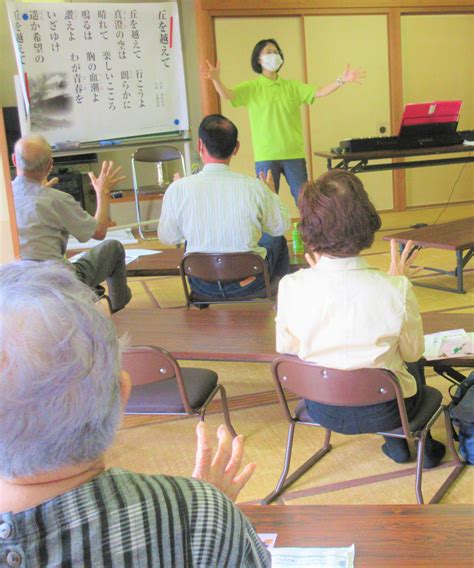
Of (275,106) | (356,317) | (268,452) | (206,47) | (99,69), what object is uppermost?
(206,47)

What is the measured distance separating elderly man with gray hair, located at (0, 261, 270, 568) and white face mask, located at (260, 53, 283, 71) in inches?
183

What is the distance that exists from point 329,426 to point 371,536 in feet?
3.05

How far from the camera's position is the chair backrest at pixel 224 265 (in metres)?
3.15

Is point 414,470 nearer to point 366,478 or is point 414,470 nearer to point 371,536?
point 366,478

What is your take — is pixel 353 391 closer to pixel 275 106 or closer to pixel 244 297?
pixel 244 297

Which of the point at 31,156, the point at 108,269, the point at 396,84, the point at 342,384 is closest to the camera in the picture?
the point at 342,384

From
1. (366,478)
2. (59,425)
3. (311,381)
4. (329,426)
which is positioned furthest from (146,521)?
(366,478)

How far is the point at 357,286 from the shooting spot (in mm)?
1906

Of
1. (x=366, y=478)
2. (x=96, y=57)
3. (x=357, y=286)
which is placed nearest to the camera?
(x=357, y=286)

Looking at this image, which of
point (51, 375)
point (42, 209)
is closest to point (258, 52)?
point (42, 209)

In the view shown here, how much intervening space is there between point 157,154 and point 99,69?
3.03 ft

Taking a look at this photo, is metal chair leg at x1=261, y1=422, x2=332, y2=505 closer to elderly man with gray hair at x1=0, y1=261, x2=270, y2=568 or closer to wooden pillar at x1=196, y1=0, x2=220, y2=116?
elderly man with gray hair at x1=0, y1=261, x2=270, y2=568

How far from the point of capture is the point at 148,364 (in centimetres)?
213

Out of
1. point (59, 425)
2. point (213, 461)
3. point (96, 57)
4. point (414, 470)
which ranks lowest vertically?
point (414, 470)
